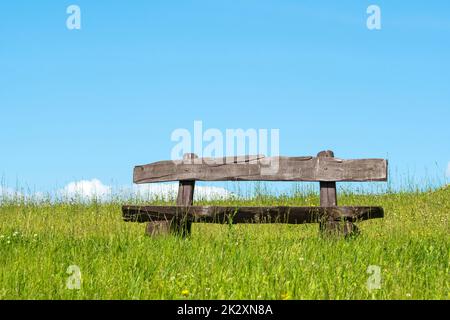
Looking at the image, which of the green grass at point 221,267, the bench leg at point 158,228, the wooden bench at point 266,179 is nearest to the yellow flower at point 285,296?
the green grass at point 221,267

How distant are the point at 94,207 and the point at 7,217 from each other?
239 centimetres

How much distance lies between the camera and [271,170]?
10289 mm

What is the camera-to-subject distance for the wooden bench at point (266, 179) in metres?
9.47

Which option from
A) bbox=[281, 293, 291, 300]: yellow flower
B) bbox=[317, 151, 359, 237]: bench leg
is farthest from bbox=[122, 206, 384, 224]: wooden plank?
bbox=[281, 293, 291, 300]: yellow flower

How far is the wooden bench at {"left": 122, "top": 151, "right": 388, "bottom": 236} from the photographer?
373 inches

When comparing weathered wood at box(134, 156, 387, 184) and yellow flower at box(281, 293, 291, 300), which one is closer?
yellow flower at box(281, 293, 291, 300)

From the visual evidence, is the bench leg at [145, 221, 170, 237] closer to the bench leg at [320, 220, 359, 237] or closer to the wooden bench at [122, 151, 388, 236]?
the wooden bench at [122, 151, 388, 236]

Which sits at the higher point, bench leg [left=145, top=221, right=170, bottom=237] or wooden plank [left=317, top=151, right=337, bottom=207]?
wooden plank [left=317, top=151, right=337, bottom=207]

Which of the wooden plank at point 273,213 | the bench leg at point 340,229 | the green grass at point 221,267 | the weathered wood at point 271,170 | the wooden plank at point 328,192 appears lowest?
the green grass at point 221,267

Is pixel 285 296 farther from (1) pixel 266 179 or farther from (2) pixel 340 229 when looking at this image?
(1) pixel 266 179

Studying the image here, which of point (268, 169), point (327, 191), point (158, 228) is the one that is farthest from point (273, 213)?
point (158, 228)

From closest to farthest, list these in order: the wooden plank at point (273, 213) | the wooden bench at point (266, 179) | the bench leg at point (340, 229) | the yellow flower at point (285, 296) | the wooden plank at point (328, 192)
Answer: the yellow flower at point (285, 296), the bench leg at point (340, 229), the wooden plank at point (273, 213), the wooden bench at point (266, 179), the wooden plank at point (328, 192)

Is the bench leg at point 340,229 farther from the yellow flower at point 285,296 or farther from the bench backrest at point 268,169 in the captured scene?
the yellow flower at point 285,296
